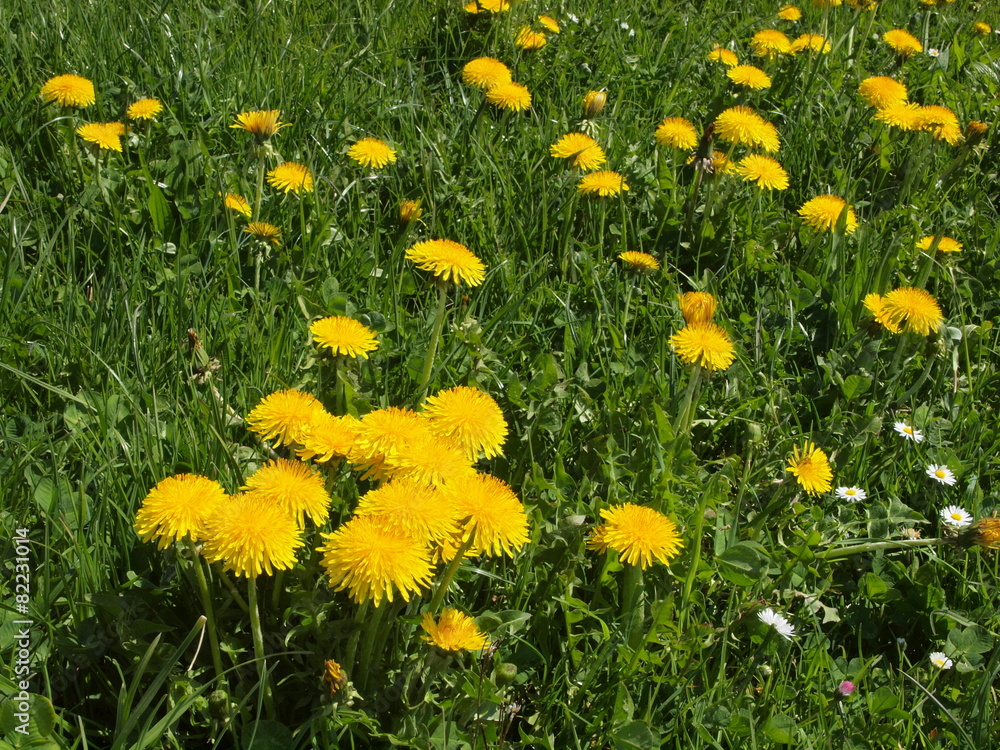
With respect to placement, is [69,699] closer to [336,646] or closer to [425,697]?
[336,646]

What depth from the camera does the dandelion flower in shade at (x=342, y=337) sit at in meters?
1.74

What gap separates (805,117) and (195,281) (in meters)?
2.29

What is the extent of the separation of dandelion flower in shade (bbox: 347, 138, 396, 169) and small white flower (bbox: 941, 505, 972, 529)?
168 cm

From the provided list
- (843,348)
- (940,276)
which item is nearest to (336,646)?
(843,348)

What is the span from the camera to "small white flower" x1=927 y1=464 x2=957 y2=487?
6.85 feet

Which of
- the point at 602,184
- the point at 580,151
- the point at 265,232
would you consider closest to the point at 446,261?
the point at 265,232

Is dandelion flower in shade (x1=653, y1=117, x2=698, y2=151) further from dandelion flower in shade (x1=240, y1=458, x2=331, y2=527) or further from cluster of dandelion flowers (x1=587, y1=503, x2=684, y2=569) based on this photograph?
dandelion flower in shade (x1=240, y1=458, x2=331, y2=527)

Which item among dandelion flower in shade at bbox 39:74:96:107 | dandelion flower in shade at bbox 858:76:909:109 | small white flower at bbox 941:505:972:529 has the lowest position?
small white flower at bbox 941:505:972:529

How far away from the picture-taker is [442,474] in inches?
52.9

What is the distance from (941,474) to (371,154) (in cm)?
169

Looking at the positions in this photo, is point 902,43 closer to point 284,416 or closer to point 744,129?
point 744,129

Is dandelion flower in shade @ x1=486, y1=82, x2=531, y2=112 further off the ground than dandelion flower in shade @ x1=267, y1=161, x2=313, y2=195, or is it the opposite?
dandelion flower in shade @ x1=486, y1=82, x2=531, y2=112

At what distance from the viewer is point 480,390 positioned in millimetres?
2086

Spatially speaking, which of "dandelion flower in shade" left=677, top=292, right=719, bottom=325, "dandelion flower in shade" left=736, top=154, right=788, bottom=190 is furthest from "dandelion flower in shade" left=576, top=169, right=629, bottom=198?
"dandelion flower in shade" left=677, top=292, right=719, bottom=325
